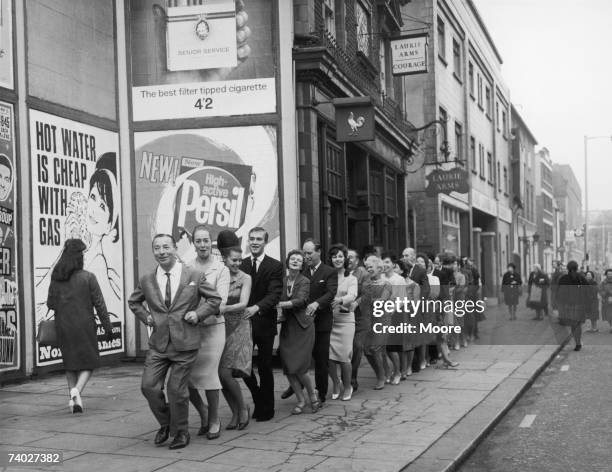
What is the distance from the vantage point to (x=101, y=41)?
41.5 feet

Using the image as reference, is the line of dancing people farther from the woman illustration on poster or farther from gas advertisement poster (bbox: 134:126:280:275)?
the woman illustration on poster

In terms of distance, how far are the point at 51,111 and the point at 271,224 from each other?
3473 mm

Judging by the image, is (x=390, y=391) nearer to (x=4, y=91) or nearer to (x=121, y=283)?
(x=121, y=283)

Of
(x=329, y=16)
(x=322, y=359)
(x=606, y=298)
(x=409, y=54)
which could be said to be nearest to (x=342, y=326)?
(x=322, y=359)

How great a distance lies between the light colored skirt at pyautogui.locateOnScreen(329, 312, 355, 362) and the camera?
9.59m

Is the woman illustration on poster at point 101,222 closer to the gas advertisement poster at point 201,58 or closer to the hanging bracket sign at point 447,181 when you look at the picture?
the gas advertisement poster at point 201,58

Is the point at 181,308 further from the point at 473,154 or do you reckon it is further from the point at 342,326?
the point at 473,154

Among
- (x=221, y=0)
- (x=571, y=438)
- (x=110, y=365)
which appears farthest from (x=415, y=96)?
(x=571, y=438)

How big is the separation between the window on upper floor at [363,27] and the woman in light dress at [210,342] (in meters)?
10.6

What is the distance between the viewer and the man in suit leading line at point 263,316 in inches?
320

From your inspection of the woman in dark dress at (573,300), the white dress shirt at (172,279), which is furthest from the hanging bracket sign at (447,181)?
the white dress shirt at (172,279)

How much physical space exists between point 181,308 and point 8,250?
4.70 m

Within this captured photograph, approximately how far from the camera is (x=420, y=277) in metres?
12.2

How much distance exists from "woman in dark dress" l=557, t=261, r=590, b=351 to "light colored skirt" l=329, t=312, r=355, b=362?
25.3ft
